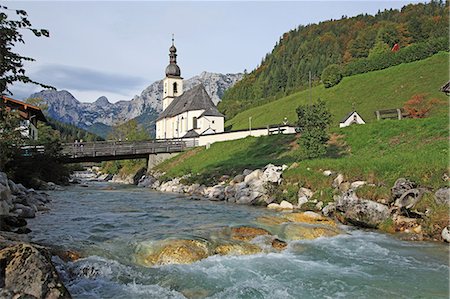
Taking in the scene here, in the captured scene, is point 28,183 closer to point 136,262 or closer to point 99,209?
point 99,209

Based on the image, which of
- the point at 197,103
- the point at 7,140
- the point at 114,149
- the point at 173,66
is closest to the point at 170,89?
the point at 173,66

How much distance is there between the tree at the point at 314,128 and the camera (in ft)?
78.7

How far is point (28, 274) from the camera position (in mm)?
6414

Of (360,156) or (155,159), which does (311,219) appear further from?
(155,159)

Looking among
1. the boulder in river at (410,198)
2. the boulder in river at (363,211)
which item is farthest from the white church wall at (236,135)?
the boulder in river at (410,198)

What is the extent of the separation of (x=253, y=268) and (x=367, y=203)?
7321mm

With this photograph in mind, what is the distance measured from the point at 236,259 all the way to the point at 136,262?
8.81 ft

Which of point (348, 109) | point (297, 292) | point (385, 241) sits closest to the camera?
point (297, 292)

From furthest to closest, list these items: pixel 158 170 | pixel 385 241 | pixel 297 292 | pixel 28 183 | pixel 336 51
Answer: pixel 336 51, pixel 158 170, pixel 28 183, pixel 385 241, pixel 297 292

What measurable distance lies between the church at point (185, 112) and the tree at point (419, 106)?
28.2 metres

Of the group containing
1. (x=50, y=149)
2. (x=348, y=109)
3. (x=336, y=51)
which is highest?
(x=336, y=51)

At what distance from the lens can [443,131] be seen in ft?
77.6

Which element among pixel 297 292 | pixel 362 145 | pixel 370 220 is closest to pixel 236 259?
pixel 297 292

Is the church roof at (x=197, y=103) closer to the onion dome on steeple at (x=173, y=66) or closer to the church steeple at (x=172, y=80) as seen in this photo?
the church steeple at (x=172, y=80)
